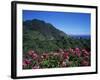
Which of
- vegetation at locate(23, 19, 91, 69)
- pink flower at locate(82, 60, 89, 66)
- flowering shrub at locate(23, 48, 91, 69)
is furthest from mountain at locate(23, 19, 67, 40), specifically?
pink flower at locate(82, 60, 89, 66)

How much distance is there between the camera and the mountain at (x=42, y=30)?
6.03ft

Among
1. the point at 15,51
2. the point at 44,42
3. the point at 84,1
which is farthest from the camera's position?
the point at 84,1

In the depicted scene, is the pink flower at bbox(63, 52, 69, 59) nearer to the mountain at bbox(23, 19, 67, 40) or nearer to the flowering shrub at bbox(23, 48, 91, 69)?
the flowering shrub at bbox(23, 48, 91, 69)

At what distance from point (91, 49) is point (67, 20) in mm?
320

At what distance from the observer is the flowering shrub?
1836 mm

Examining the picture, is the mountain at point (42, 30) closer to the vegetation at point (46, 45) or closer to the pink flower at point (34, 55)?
the vegetation at point (46, 45)

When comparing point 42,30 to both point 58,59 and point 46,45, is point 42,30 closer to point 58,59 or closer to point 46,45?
point 46,45

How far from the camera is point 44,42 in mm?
1880

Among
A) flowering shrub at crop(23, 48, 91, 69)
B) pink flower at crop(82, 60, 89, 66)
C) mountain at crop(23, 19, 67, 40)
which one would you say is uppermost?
mountain at crop(23, 19, 67, 40)

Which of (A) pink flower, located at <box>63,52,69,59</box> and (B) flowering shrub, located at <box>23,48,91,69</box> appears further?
(A) pink flower, located at <box>63,52,69,59</box>

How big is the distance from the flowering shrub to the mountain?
121mm

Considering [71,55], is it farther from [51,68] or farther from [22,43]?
[22,43]

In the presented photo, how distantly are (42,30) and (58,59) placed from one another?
10.2 inches
